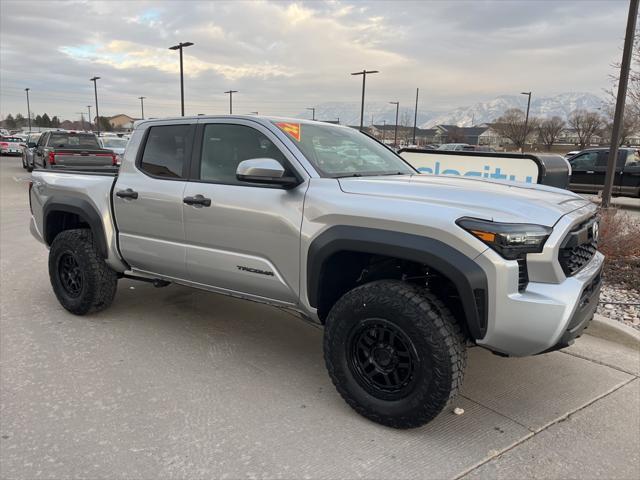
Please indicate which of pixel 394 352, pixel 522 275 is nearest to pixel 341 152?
pixel 394 352

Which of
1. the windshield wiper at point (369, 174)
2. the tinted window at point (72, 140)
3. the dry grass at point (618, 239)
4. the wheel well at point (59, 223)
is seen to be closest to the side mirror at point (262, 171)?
the windshield wiper at point (369, 174)

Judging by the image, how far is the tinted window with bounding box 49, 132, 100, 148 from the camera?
1625cm

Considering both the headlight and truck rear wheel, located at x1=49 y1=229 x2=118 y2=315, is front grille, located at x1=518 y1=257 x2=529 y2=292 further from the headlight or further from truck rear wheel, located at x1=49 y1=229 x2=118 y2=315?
truck rear wheel, located at x1=49 y1=229 x2=118 y2=315

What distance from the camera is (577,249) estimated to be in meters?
2.90

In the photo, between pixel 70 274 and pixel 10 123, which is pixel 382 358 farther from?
pixel 10 123

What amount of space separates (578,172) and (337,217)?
15815 mm

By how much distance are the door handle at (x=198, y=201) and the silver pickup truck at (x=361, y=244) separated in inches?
0.4

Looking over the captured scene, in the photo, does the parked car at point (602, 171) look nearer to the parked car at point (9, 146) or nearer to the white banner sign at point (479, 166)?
the white banner sign at point (479, 166)

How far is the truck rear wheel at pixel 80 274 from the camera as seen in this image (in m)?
4.53

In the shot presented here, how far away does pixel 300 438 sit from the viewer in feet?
9.50

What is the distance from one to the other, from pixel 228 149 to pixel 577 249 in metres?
2.40

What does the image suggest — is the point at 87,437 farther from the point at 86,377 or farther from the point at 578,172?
the point at 578,172

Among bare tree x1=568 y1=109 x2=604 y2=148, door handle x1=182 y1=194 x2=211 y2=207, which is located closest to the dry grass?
door handle x1=182 y1=194 x2=211 y2=207

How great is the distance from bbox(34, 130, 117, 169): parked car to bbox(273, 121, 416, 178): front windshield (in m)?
9.68
